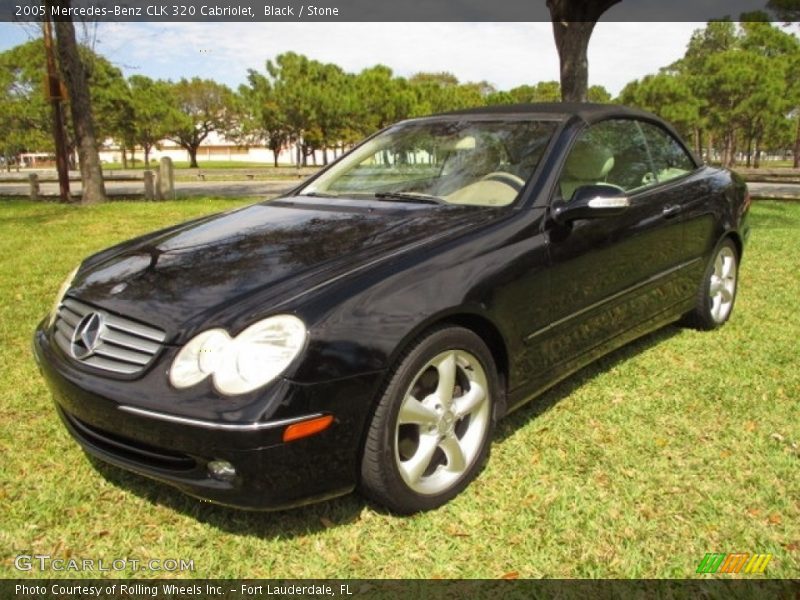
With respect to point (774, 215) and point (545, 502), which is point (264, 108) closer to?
point (774, 215)

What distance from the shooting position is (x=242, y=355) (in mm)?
2186

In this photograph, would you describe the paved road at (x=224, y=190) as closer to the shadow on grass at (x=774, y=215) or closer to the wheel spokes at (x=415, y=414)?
the shadow on grass at (x=774, y=215)

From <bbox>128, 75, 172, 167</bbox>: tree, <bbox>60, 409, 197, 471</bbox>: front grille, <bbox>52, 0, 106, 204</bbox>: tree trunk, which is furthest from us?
<bbox>128, 75, 172, 167</bbox>: tree

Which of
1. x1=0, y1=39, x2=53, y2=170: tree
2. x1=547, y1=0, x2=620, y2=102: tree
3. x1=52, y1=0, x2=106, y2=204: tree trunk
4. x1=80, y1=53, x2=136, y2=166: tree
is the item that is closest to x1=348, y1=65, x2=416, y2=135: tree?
x1=80, y1=53, x2=136, y2=166: tree

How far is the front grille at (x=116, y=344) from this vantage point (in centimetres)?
232

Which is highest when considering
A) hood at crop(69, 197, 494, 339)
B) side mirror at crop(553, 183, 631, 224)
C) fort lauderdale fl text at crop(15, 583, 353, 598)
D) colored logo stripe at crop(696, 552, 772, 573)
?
side mirror at crop(553, 183, 631, 224)

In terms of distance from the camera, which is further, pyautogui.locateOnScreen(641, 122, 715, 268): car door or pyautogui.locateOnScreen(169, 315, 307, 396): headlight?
pyautogui.locateOnScreen(641, 122, 715, 268): car door

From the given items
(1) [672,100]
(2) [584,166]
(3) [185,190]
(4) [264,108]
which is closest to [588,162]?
(2) [584,166]

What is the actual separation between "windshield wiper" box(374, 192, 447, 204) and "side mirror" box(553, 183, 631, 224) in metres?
0.57

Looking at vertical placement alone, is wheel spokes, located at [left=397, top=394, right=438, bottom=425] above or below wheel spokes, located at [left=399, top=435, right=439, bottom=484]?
above

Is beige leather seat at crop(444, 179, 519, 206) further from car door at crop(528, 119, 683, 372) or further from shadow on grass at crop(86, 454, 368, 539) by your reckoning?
shadow on grass at crop(86, 454, 368, 539)

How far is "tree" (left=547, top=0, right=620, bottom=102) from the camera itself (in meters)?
9.85

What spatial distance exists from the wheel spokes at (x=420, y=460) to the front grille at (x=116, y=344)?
38.8 inches

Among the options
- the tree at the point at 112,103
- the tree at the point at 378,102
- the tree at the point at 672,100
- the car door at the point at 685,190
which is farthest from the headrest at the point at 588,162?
the tree at the point at 112,103
